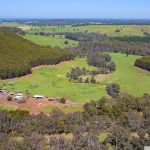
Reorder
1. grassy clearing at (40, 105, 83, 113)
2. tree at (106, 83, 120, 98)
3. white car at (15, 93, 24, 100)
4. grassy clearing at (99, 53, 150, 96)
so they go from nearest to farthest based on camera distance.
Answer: grassy clearing at (40, 105, 83, 113), white car at (15, 93, 24, 100), tree at (106, 83, 120, 98), grassy clearing at (99, 53, 150, 96)

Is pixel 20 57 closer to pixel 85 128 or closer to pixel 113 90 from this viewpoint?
pixel 113 90

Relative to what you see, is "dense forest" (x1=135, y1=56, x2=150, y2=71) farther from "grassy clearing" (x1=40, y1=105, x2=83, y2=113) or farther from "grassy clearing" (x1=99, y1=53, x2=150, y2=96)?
"grassy clearing" (x1=40, y1=105, x2=83, y2=113)

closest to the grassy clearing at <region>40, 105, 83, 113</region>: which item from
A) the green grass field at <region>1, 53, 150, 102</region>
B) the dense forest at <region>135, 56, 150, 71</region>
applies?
the green grass field at <region>1, 53, 150, 102</region>

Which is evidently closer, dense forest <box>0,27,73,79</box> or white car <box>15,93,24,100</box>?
white car <box>15,93,24,100</box>

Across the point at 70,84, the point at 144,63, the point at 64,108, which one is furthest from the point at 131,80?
the point at 64,108

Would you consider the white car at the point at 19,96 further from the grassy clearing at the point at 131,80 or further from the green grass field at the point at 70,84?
the grassy clearing at the point at 131,80
